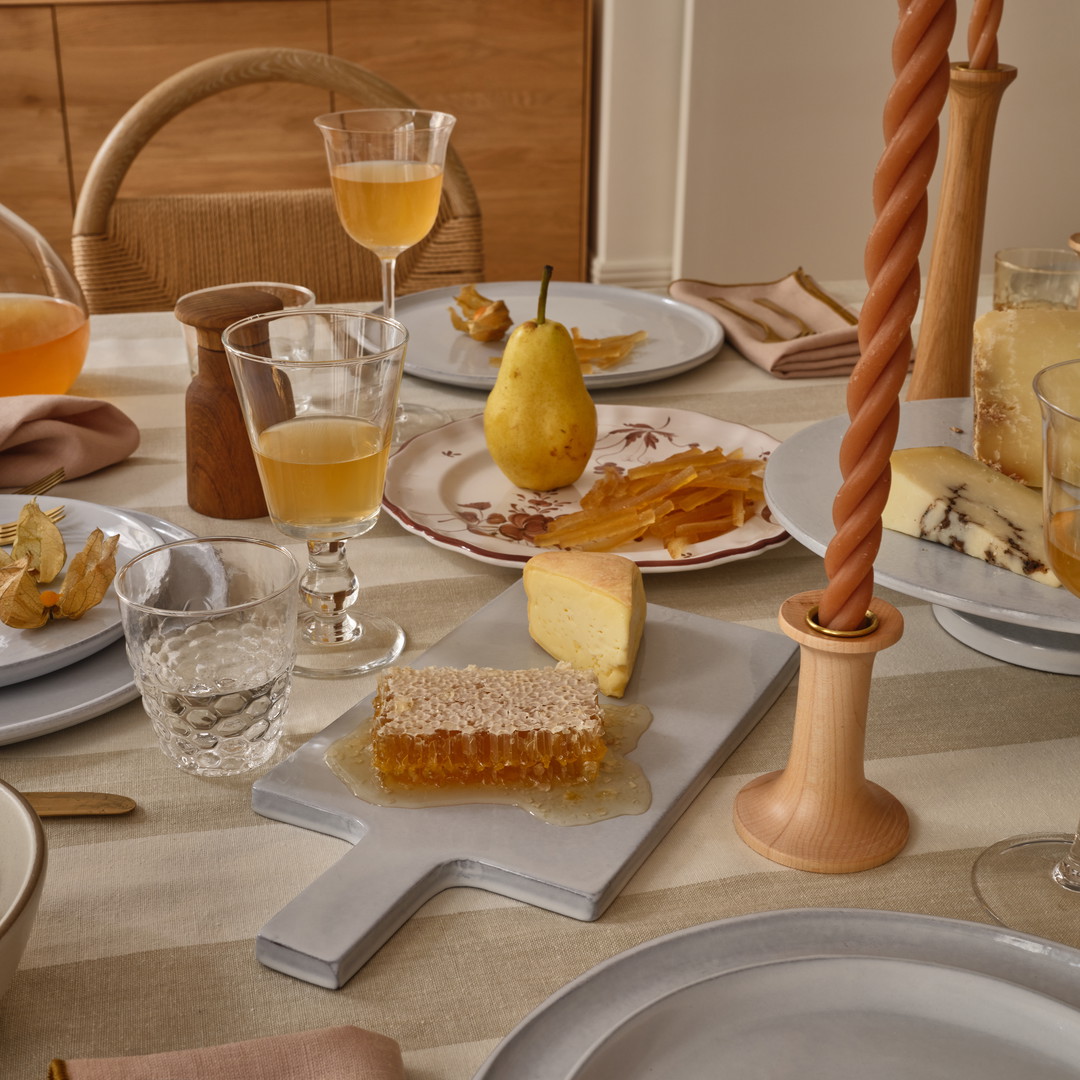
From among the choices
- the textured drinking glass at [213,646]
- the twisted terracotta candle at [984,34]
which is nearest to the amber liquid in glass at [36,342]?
the textured drinking glass at [213,646]

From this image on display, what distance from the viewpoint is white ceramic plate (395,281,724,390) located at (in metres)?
1.38

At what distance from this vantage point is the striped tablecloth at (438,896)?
567 mm

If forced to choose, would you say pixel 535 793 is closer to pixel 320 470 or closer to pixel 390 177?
pixel 320 470

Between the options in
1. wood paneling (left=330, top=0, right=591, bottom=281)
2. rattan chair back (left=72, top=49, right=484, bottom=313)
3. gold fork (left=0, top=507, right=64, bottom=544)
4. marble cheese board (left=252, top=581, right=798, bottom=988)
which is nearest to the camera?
marble cheese board (left=252, top=581, right=798, bottom=988)

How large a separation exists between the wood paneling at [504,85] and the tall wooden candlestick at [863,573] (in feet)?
10.2

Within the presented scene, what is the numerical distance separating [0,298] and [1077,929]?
111cm

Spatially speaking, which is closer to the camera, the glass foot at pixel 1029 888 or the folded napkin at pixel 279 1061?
the folded napkin at pixel 279 1061

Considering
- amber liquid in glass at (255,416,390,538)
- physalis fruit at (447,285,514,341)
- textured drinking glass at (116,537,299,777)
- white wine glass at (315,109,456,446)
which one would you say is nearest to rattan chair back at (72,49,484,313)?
physalis fruit at (447,285,514,341)

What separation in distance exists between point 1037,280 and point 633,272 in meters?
2.60

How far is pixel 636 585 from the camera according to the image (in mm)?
802

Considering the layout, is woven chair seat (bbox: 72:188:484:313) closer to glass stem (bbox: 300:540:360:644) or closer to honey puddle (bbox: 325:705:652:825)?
glass stem (bbox: 300:540:360:644)

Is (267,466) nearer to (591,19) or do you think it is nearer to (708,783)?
(708,783)

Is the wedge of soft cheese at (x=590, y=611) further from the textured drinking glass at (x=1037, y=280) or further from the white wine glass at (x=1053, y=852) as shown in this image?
the textured drinking glass at (x=1037, y=280)

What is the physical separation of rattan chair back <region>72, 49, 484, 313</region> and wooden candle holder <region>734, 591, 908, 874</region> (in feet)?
4.76
